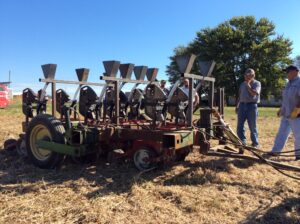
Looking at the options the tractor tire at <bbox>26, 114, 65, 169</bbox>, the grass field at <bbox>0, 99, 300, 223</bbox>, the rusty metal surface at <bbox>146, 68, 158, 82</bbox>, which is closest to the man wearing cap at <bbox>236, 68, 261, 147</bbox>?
the grass field at <bbox>0, 99, 300, 223</bbox>

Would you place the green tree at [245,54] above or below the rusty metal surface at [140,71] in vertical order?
above

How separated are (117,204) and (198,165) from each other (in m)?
1.95

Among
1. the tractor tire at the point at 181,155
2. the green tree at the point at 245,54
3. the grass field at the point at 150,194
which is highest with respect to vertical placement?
the green tree at the point at 245,54

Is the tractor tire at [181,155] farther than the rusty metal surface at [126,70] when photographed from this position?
No

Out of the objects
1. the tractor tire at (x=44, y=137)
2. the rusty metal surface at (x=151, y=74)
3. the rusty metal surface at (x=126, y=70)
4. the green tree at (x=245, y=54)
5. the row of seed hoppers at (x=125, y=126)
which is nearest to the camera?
the row of seed hoppers at (x=125, y=126)

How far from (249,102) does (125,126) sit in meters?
2.56

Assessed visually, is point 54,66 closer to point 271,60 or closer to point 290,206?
point 290,206

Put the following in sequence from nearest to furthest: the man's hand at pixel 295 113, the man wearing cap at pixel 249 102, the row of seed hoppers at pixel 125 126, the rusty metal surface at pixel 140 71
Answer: the row of seed hoppers at pixel 125 126 → the man's hand at pixel 295 113 → the man wearing cap at pixel 249 102 → the rusty metal surface at pixel 140 71

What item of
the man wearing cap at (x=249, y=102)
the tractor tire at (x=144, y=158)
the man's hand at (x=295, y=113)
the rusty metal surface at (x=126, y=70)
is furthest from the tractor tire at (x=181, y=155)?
the man's hand at (x=295, y=113)

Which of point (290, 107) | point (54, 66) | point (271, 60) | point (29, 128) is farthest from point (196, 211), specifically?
point (271, 60)

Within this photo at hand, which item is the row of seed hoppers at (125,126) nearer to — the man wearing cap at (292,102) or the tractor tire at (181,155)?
the tractor tire at (181,155)

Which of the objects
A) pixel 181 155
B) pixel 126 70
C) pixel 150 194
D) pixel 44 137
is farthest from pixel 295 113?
pixel 44 137

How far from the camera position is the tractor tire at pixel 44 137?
5391mm

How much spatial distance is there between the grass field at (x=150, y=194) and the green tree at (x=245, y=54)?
1234 inches
